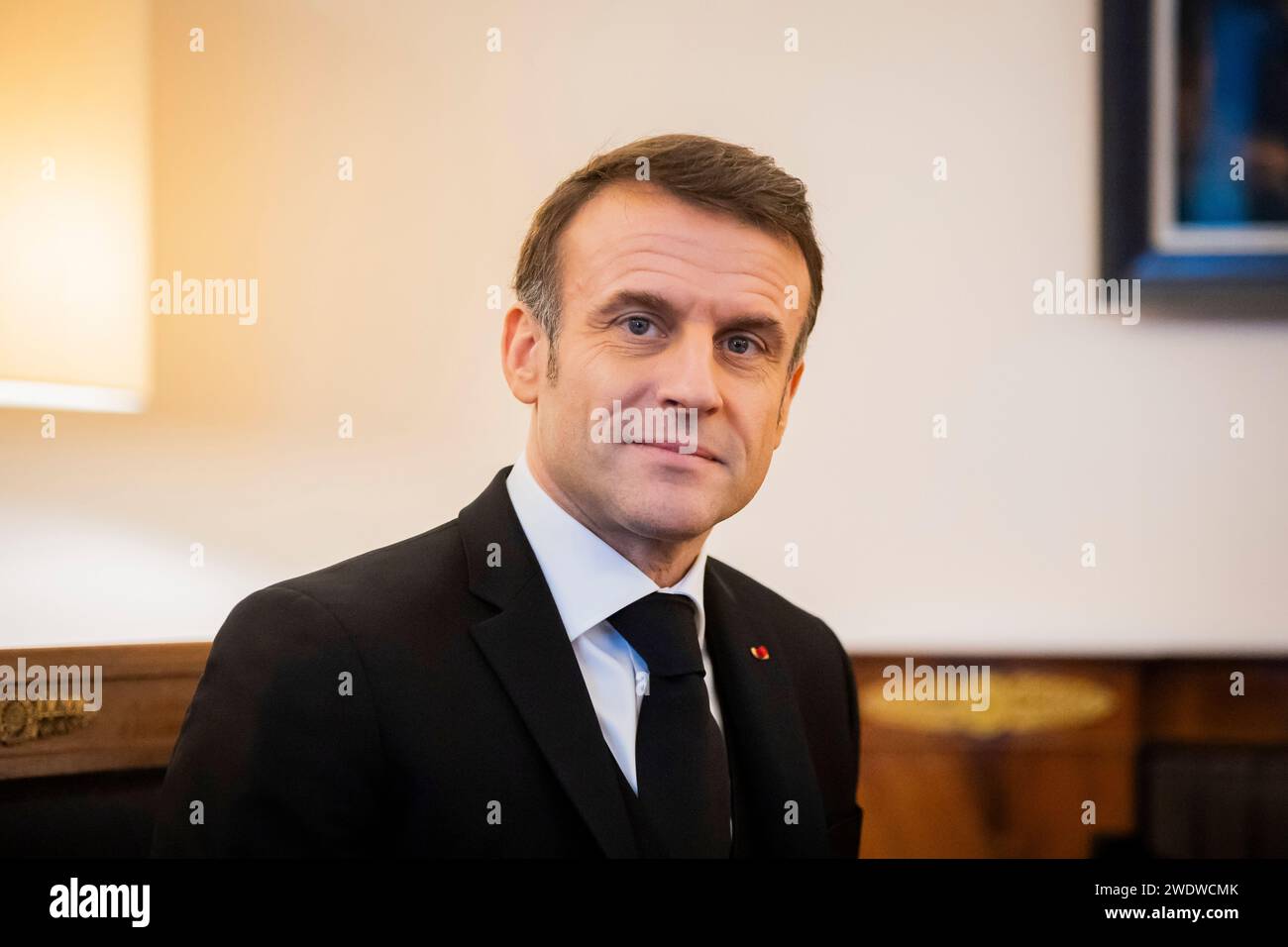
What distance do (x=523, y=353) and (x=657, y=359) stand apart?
14cm

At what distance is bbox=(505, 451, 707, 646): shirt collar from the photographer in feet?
3.16

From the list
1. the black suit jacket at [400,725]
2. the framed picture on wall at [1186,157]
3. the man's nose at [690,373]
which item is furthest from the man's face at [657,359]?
the framed picture on wall at [1186,157]

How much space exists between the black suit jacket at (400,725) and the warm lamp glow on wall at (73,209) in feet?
1.37

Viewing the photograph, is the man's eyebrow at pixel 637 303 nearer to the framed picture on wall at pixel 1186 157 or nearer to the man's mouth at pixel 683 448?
the man's mouth at pixel 683 448

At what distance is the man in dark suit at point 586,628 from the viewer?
865mm

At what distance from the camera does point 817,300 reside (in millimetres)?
1098

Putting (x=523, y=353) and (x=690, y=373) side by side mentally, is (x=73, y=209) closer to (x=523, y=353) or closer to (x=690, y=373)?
(x=523, y=353)

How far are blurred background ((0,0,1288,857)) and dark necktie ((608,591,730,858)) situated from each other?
9.7 inches

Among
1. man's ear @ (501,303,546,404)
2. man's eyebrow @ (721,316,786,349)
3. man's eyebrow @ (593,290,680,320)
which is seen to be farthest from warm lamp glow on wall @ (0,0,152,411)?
man's eyebrow @ (721,316,786,349)

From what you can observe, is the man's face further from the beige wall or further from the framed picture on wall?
the framed picture on wall

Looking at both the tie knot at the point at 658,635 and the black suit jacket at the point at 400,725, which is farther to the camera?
the tie knot at the point at 658,635

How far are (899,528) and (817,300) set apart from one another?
0.29 metres
